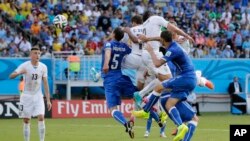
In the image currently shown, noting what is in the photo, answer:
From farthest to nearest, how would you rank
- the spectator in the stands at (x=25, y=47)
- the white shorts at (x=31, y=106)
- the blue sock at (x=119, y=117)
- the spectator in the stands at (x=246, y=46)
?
the spectator in the stands at (x=246, y=46)
the spectator in the stands at (x=25, y=47)
the blue sock at (x=119, y=117)
the white shorts at (x=31, y=106)

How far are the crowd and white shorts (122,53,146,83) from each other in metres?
12.6

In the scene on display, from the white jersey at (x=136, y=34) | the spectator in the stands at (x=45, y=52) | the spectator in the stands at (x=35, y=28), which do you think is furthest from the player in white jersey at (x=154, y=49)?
the spectator in the stands at (x=35, y=28)

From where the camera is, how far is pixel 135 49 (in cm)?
2359

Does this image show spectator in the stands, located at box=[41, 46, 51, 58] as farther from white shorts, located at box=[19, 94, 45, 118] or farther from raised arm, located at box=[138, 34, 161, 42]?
white shorts, located at box=[19, 94, 45, 118]

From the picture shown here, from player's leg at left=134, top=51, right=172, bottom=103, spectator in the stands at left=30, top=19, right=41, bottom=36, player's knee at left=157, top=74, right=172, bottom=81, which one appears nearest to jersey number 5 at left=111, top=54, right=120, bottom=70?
player's leg at left=134, top=51, right=172, bottom=103

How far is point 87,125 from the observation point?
28891mm

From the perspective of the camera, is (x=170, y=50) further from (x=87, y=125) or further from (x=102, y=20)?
(x=102, y=20)

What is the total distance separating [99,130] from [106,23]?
47.1 ft

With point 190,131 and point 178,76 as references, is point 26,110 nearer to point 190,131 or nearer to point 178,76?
point 178,76

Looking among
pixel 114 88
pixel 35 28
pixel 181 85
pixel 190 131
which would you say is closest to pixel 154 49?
pixel 114 88

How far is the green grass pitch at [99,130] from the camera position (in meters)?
23.0

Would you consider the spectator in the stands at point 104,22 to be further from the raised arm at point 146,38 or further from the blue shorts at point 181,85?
the blue shorts at point 181,85

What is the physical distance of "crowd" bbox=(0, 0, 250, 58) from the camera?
37344 mm

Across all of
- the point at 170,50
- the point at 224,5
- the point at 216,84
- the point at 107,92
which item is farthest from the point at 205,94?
the point at 170,50
